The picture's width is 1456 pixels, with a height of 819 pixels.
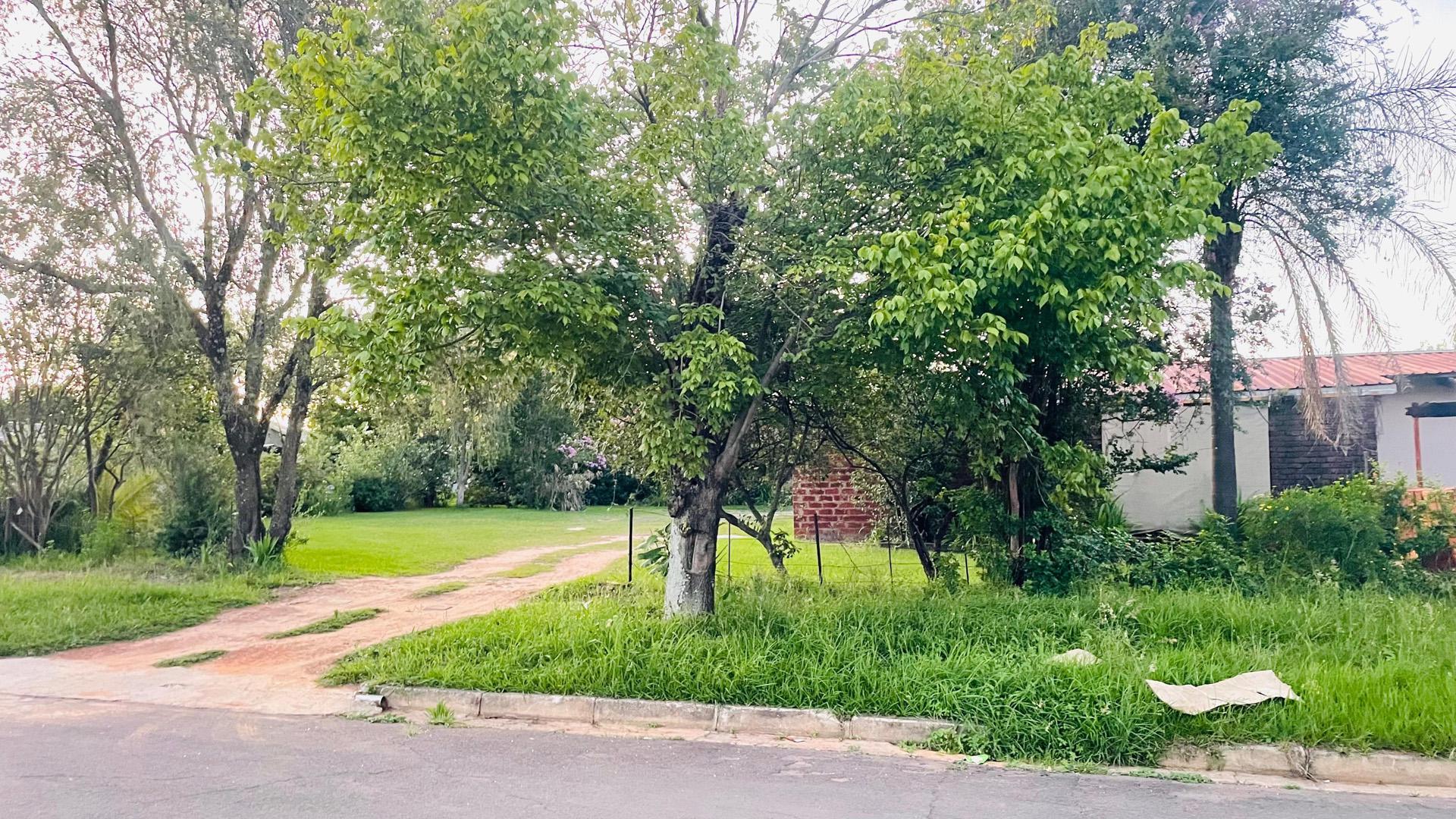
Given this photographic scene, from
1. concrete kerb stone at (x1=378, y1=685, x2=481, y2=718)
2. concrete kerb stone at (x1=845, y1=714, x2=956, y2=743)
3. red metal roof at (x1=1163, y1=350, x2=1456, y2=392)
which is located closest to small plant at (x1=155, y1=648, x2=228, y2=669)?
concrete kerb stone at (x1=378, y1=685, x2=481, y2=718)

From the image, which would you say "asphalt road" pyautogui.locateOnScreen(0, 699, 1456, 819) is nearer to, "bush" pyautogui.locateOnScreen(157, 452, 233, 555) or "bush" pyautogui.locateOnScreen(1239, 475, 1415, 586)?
"bush" pyautogui.locateOnScreen(1239, 475, 1415, 586)

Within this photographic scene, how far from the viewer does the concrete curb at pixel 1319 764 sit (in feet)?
17.2

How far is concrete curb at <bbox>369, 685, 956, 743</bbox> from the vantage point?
619 cm

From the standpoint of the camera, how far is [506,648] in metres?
7.89

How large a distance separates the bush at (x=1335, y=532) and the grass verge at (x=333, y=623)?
9.67 metres

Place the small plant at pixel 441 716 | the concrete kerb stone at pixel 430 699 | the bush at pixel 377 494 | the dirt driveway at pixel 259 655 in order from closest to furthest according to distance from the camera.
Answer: the small plant at pixel 441 716
the concrete kerb stone at pixel 430 699
the dirt driveway at pixel 259 655
the bush at pixel 377 494

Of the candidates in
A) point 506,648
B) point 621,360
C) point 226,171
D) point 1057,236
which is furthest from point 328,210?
point 1057,236

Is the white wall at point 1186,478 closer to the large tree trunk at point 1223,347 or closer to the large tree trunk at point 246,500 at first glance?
the large tree trunk at point 1223,347

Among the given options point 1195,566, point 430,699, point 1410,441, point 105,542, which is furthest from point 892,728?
point 105,542

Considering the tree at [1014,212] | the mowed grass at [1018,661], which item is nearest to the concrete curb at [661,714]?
the mowed grass at [1018,661]

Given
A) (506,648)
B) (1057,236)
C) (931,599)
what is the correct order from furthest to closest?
(931,599) < (506,648) < (1057,236)

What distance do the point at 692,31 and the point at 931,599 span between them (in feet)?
17.1

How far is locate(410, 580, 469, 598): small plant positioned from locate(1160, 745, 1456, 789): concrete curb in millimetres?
10097

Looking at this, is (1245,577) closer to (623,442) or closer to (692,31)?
(623,442)
